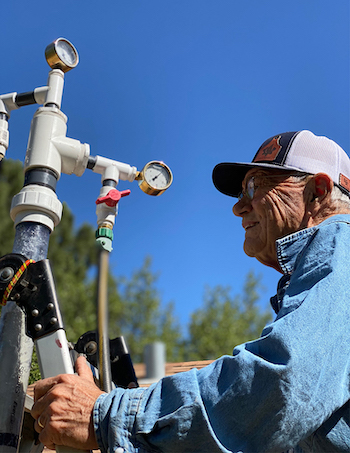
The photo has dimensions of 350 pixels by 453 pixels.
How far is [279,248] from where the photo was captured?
1.77 meters

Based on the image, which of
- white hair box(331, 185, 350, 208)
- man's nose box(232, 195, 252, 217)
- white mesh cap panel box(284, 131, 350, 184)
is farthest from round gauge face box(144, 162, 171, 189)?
white hair box(331, 185, 350, 208)

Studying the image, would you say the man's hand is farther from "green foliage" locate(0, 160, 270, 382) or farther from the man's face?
"green foliage" locate(0, 160, 270, 382)

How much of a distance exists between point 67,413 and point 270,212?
1.18 metres

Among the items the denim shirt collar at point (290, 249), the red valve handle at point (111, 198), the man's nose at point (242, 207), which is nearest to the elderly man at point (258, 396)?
the denim shirt collar at point (290, 249)

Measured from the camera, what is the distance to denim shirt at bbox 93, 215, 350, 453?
1.19 m

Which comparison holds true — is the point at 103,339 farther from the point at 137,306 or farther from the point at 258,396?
the point at 137,306

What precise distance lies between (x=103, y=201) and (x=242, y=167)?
2.69 ft

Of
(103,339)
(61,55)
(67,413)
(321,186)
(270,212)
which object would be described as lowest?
(67,413)

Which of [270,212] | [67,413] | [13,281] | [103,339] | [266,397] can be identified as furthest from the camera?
[270,212]

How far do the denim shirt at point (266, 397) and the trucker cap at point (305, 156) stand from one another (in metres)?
0.82

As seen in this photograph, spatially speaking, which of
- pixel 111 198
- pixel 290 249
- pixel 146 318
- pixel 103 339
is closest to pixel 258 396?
pixel 290 249

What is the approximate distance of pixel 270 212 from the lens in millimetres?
2064

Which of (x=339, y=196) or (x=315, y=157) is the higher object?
(x=315, y=157)

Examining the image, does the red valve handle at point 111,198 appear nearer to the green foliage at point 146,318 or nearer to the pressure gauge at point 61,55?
the pressure gauge at point 61,55
